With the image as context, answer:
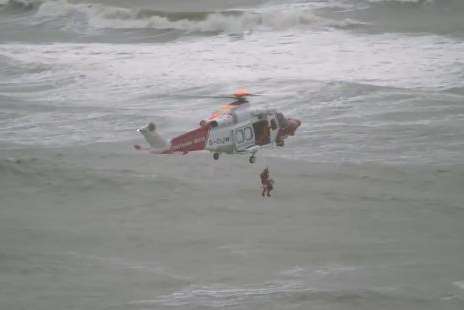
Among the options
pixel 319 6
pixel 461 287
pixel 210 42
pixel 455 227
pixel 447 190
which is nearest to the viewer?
pixel 461 287

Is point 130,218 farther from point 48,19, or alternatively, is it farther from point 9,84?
point 48,19

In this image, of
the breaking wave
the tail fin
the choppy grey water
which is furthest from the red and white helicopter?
the breaking wave

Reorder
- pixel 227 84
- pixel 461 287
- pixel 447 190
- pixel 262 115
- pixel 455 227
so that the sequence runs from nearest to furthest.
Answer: pixel 262 115 < pixel 461 287 < pixel 455 227 < pixel 447 190 < pixel 227 84

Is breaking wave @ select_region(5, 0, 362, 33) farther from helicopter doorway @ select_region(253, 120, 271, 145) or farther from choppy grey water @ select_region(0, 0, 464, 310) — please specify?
Result: helicopter doorway @ select_region(253, 120, 271, 145)

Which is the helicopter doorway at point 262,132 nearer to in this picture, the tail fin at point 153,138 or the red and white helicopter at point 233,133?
the red and white helicopter at point 233,133

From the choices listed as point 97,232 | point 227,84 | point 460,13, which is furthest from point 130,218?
point 460,13

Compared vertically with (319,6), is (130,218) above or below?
below

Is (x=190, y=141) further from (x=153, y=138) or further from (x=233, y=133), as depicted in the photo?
(x=233, y=133)
